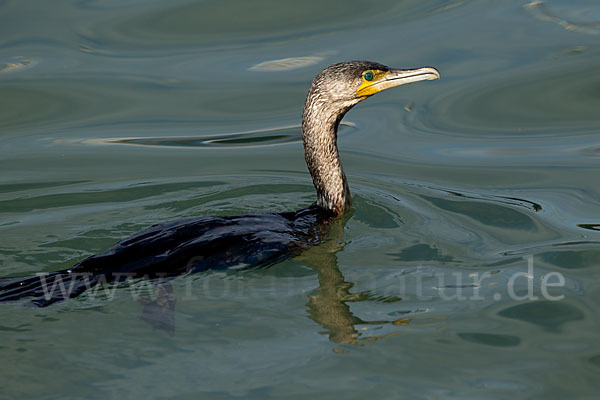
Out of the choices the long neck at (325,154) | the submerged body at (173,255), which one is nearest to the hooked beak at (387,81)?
the long neck at (325,154)

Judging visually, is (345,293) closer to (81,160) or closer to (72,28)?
(81,160)

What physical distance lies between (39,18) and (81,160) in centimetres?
316

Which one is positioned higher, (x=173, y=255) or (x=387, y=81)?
(x=387, y=81)

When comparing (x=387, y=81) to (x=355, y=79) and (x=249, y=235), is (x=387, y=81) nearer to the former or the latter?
(x=355, y=79)

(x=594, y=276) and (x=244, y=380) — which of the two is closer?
(x=244, y=380)

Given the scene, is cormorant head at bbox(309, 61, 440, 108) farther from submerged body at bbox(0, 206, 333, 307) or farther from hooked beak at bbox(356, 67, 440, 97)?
submerged body at bbox(0, 206, 333, 307)

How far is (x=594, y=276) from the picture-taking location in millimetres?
5297

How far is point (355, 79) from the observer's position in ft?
20.2

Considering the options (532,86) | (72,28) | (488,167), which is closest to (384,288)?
(488,167)

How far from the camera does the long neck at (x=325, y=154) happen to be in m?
6.24

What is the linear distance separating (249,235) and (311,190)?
1.77 meters

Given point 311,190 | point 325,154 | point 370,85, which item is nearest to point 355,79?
point 370,85

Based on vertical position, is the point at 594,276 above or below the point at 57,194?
below

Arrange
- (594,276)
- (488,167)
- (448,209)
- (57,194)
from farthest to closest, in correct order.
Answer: (488,167) < (57,194) < (448,209) < (594,276)
